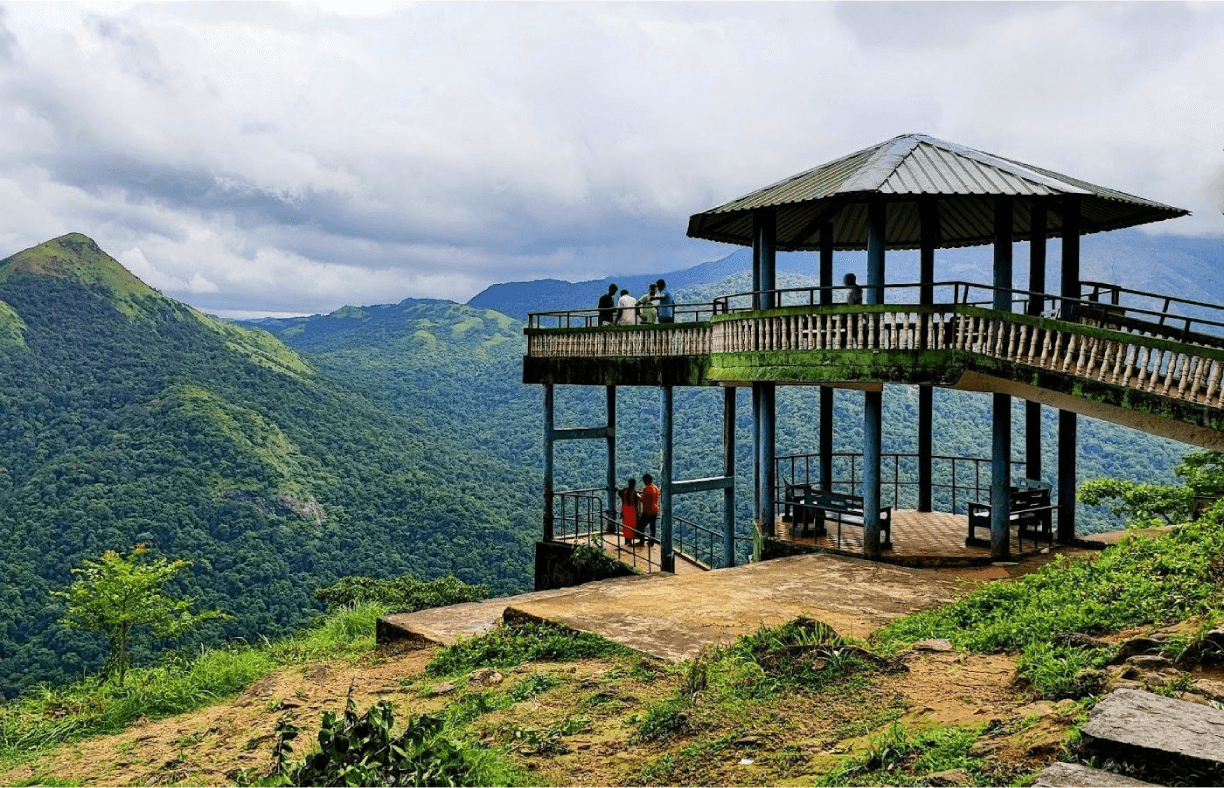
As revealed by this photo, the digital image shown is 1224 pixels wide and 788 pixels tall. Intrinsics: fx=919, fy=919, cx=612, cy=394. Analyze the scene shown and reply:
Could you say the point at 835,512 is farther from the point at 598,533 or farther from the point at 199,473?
Result: the point at 199,473

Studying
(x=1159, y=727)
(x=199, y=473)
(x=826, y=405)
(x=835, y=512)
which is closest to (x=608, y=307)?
(x=826, y=405)

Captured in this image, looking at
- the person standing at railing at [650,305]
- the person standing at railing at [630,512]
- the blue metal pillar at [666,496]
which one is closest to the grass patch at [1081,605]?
the blue metal pillar at [666,496]

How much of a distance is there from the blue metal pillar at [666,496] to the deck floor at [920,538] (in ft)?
6.59

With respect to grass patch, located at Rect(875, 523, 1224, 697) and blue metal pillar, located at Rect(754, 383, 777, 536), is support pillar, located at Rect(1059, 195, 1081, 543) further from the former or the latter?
grass patch, located at Rect(875, 523, 1224, 697)

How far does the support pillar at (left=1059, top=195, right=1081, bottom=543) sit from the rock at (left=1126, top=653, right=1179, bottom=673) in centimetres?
957

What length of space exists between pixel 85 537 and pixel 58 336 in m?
47.4

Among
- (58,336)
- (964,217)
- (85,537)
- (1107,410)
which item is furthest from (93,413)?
(1107,410)

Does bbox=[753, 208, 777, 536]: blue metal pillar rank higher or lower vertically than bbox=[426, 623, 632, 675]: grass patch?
higher

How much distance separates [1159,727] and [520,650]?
5.75m

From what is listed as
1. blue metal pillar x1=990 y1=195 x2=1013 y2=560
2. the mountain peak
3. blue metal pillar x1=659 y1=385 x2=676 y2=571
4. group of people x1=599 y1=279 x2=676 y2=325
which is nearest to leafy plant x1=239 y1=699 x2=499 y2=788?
blue metal pillar x1=990 y1=195 x2=1013 y2=560

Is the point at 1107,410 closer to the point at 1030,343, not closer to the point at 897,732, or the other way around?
the point at 1030,343

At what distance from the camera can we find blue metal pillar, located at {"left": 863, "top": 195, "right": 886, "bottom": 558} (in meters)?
14.1

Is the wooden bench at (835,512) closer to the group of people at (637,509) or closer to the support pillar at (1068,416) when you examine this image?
the support pillar at (1068,416)

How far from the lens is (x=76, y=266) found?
374 ft
